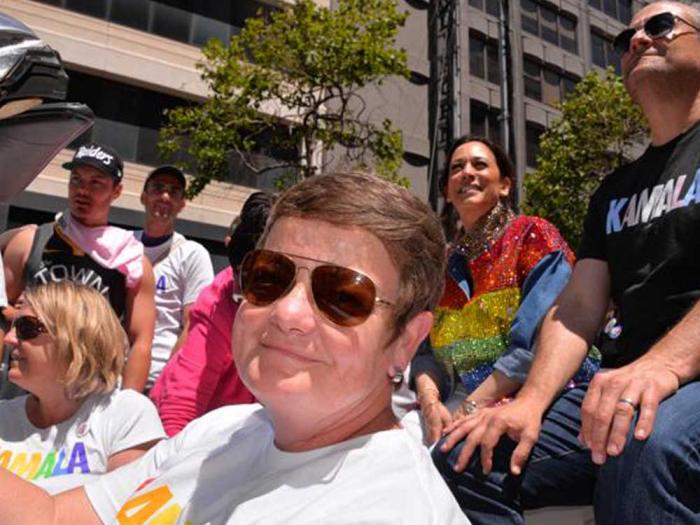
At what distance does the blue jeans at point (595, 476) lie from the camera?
62.7 inches

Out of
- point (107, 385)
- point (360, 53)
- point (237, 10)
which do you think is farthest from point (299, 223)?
point (237, 10)

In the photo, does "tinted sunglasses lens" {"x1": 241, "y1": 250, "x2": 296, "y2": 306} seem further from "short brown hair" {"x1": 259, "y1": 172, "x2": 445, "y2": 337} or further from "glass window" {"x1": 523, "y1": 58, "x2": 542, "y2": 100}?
"glass window" {"x1": 523, "y1": 58, "x2": 542, "y2": 100}

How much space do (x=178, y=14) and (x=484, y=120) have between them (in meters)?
10.7

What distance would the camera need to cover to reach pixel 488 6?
81.9 feet

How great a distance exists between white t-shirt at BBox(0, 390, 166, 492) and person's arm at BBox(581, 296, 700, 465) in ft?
5.25

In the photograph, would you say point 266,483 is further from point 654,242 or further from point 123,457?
point 123,457

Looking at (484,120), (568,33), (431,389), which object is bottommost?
(431,389)

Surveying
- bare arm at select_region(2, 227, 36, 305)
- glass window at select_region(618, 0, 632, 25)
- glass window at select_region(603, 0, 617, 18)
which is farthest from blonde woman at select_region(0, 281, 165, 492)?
glass window at select_region(618, 0, 632, 25)

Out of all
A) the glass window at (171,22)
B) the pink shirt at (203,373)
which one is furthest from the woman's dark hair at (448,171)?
the glass window at (171,22)

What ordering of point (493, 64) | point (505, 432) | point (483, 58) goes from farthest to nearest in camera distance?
1. point (493, 64)
2. point (483, 58)
3. point (505, 432)

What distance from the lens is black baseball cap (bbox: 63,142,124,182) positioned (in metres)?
3.92

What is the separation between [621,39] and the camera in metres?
2.35

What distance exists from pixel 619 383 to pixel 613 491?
244 mm

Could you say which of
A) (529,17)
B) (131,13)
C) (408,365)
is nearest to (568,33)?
(529,17)
